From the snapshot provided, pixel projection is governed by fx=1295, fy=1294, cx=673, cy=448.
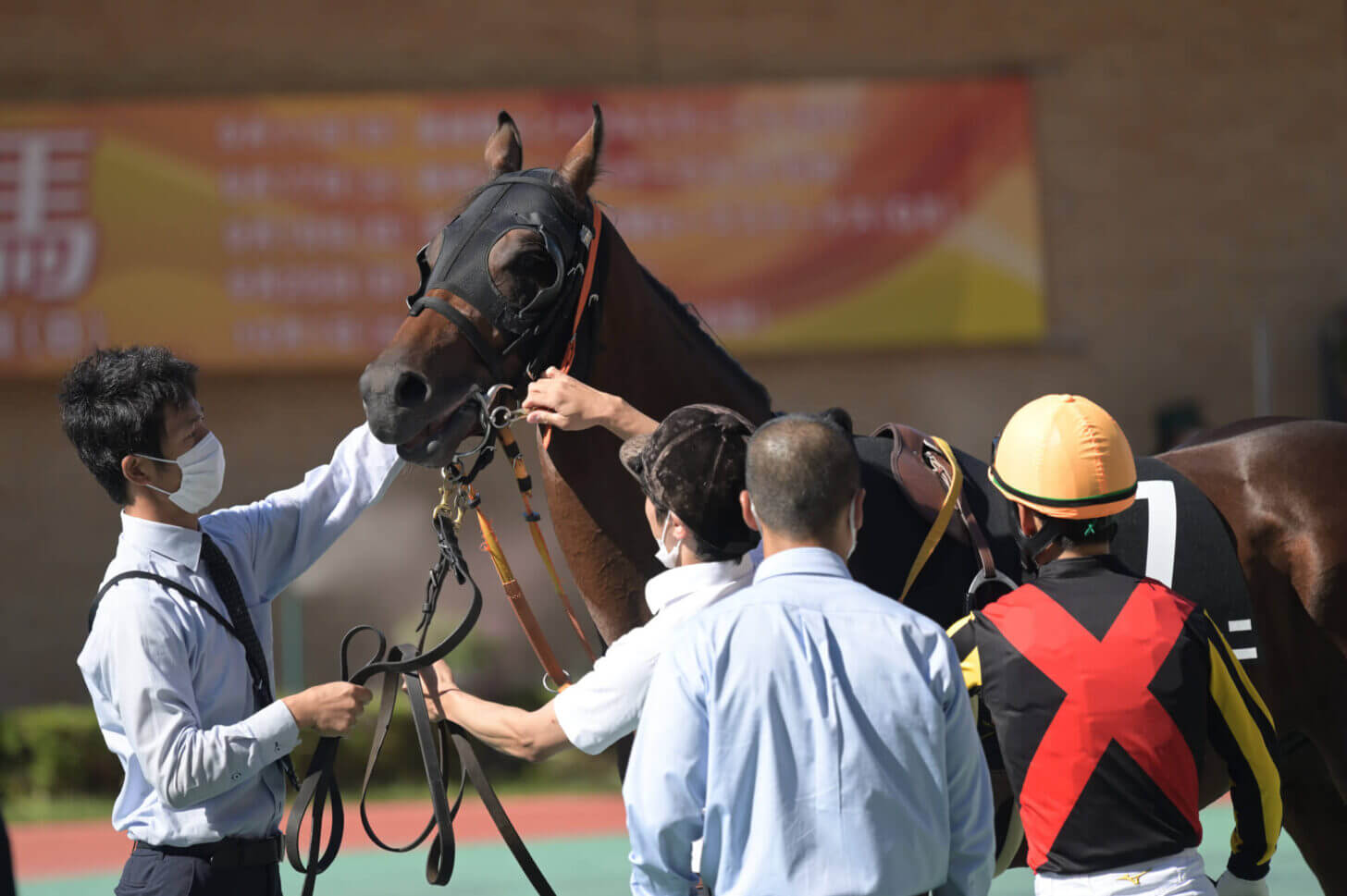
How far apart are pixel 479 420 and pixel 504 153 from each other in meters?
0.67

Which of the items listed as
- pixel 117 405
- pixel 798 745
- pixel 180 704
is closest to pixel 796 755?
pixel 798 745

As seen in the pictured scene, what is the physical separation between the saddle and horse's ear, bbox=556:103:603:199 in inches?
31.7

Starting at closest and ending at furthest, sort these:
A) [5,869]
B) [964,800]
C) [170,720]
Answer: [5,869] → [964,800] → [170,720]

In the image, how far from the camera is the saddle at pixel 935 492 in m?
2.45

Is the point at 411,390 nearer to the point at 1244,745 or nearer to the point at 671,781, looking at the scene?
the point at 671,781

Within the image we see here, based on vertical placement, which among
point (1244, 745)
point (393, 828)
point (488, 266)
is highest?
point (488, 266)

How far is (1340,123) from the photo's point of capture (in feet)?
41.7

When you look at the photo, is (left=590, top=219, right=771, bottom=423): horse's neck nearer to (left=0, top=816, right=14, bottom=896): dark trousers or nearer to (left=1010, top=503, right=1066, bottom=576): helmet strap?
(left=1010, top=503, right=1066, bottom=576): helmet strap

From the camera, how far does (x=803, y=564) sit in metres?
1.79

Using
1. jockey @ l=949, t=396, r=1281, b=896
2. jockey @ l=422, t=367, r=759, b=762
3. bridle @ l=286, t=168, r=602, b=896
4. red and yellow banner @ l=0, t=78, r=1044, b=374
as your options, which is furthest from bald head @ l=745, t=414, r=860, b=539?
red and yellow banner @ l=0, t=78, r=1044, b=374

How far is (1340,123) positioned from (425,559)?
9.74 m

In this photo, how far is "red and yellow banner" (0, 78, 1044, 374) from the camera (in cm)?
1142

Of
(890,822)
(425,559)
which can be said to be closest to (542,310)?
(890,822)

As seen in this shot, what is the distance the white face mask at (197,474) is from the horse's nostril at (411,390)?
36cm
